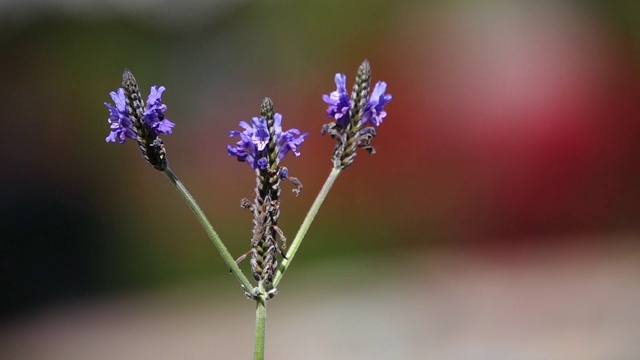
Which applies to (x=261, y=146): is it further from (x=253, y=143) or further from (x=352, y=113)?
(x=352, y=113)

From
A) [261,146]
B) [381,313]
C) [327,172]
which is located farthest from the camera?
[381,313]

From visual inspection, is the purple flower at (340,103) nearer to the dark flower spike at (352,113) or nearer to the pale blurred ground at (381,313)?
the dark flower spike at (352,113)

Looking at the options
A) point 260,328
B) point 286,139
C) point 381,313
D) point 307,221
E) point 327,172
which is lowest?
point 260,328

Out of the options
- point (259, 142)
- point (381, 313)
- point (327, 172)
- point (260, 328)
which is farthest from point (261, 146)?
point (381, 313)

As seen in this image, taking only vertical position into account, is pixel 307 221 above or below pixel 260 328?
above

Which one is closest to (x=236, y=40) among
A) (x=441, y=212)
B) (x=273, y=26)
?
(x=273, y=26)

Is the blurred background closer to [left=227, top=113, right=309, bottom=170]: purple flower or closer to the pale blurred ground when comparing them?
the pale blurred ground
